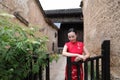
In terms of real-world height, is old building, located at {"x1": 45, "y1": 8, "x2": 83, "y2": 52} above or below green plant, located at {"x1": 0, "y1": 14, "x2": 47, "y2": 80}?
above

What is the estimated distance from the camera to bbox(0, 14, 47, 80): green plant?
290 cm

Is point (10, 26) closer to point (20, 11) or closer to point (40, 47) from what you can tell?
point (40, 47)

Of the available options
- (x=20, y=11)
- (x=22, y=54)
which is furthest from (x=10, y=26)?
(x=20, y=11)

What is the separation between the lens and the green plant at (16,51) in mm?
2902

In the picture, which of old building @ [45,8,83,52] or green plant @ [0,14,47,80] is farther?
old building @ [45,8,83,52]

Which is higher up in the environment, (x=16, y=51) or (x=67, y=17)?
(x=67, y=17)

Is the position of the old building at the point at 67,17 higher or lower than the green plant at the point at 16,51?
higher

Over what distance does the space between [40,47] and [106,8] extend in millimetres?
1308

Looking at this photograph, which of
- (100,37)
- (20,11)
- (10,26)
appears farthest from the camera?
(20,11)

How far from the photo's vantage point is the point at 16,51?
312 cm

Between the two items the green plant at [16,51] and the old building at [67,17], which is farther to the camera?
the old building at [67,17]

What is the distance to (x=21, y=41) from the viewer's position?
302 centimetres

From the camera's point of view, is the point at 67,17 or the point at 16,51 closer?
the point at 16,51

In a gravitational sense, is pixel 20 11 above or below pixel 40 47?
above
